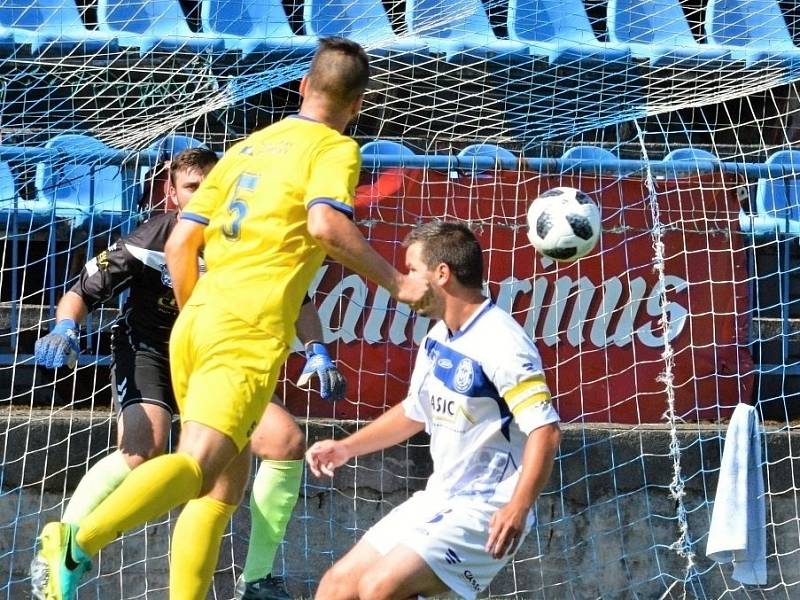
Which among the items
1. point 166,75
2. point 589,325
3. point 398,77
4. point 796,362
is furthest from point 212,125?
point 796,362

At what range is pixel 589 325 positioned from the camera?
21.0 feet

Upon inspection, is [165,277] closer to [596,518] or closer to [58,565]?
[58,565]

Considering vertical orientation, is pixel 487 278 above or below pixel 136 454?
above

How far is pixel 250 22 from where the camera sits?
753 centimetres

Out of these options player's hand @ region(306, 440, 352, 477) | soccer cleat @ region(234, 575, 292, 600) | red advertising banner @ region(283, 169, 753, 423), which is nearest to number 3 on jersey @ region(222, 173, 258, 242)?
player's hand @ region(306, 440, 352, 477)

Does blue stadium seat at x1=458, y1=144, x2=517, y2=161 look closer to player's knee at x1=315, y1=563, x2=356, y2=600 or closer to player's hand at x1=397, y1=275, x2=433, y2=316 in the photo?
player's hand at x1=397, y1=275, x2=433, y2=316

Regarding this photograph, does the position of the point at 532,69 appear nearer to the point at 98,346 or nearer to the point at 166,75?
the point at 166,75

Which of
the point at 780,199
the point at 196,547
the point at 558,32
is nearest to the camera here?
the point at 196,547

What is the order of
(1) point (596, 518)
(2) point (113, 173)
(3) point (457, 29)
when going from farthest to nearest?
(3) point (457, 29) < (2) point (113, 173) < (1) point (596, 518)

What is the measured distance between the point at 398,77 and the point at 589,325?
181 centimetres

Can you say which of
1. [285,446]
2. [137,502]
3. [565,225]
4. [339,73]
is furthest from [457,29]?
[137,502]

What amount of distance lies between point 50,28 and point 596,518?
153 inches

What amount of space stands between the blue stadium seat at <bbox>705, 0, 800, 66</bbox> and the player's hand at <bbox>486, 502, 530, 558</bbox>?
4.57m

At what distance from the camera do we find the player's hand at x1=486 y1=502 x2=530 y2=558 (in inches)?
144
